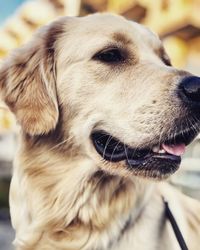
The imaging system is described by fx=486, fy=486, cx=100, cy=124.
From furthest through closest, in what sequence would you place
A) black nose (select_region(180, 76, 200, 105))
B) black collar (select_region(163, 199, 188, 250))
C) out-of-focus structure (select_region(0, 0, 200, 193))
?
out-of-focus structure (select_region(0, 0, 200, 193)) → black collar (select_region(163, 199, 188, 250)) → black nose (select_region(180, 76, 200, 105))

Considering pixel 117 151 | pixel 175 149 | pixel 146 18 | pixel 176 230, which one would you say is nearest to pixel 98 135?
pixel 117 151

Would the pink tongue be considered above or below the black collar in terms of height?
above

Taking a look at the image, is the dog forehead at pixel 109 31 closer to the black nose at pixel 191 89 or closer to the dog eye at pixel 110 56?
the dog eye at pixel 110 56

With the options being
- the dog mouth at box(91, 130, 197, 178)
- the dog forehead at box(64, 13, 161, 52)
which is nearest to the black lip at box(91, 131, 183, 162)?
the dog mouth at box(91, 130, 197, 178)

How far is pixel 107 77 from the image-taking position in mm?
1449

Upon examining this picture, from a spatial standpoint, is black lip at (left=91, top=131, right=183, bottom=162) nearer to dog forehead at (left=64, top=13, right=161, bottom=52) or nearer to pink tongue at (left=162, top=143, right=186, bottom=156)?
pink tongue at (left=162, top=143, right=186, bottom=156)

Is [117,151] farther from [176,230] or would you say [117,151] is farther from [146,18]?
[146,18]

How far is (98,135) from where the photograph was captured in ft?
4.70

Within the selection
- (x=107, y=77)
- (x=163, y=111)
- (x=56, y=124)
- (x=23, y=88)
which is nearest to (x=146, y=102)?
(x=163, y=111)

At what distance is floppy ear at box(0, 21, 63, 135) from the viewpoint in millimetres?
1476

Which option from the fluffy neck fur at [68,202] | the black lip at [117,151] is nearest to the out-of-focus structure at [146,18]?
the fluffy neck fur at [68,202]

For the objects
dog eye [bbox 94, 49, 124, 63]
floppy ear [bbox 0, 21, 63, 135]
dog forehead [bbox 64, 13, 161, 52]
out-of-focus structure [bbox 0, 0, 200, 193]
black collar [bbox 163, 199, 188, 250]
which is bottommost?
black collar [bbox 163, 199, 188, 250]

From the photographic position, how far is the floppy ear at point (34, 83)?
4.84 feet

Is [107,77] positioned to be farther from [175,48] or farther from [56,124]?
[175,48]
